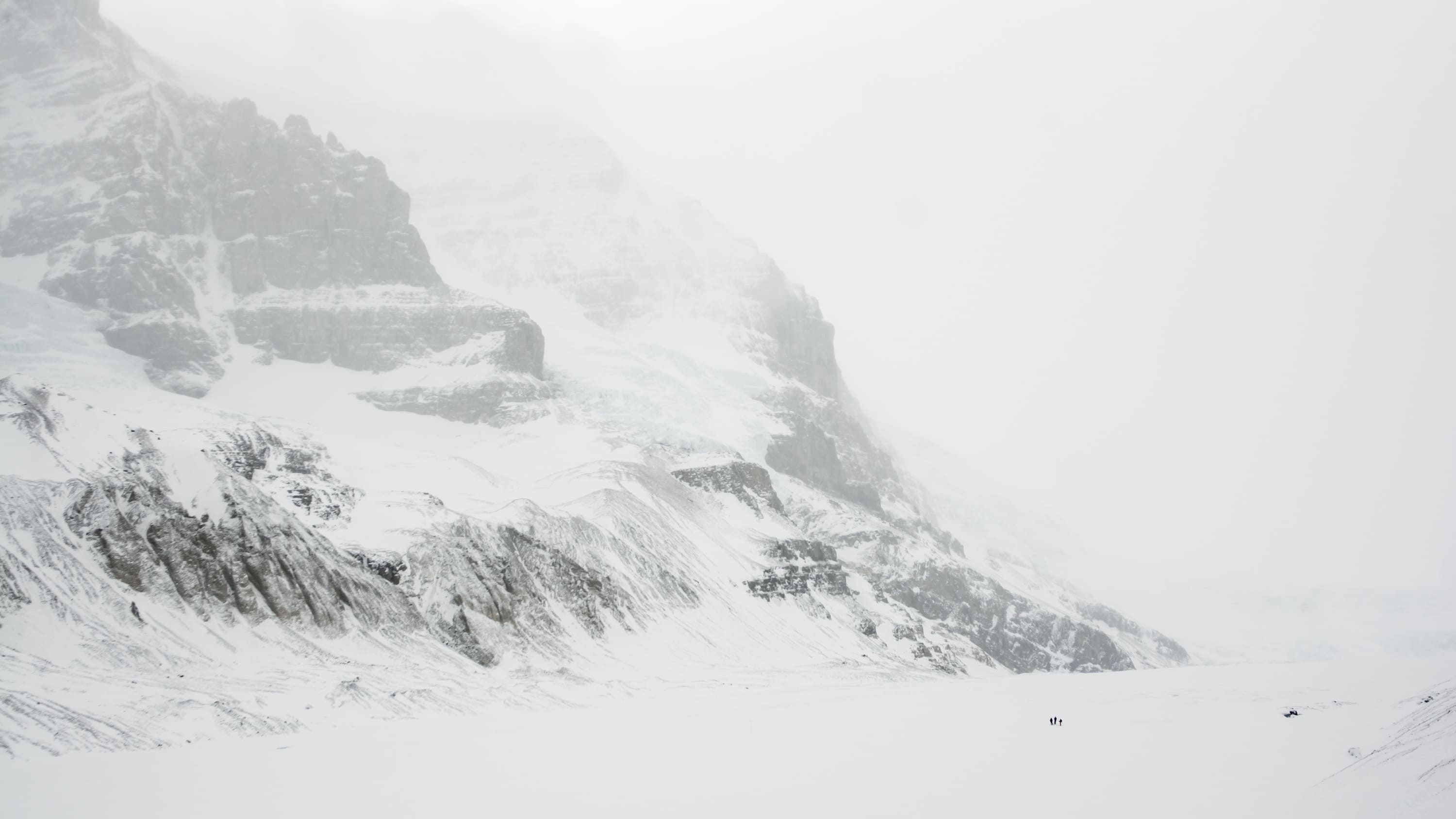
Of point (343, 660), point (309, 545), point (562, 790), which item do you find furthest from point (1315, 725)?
point (309, 545)

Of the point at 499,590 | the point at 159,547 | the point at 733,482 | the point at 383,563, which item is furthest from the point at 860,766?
the point at 733,482

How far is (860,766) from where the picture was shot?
88.4 feet

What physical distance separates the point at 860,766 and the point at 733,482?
16652cm

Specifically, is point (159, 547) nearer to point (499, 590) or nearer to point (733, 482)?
point (499, 590)

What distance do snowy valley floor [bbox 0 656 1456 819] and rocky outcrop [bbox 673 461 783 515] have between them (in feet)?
481

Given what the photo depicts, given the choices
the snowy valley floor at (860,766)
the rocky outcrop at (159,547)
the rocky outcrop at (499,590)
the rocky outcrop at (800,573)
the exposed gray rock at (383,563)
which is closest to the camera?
the snowy valley floor at (860,766)

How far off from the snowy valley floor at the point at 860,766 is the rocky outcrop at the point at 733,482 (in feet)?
481

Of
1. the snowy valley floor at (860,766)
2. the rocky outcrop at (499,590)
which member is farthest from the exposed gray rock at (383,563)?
the snowy valley floor at (860,766)

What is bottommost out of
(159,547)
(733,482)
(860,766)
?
(733,482)

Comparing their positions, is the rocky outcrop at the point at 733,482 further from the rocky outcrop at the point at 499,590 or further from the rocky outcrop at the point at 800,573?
the rocky outcrop at the point at 499,590

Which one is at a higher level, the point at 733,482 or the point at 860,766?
the point at 860,766

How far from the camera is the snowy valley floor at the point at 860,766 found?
21297mm

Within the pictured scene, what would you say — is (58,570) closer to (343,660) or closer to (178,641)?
(178,641)

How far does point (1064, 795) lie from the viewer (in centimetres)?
2195
